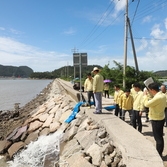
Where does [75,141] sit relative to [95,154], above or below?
below

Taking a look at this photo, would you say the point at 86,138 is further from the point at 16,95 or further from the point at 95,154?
the point at 16,95

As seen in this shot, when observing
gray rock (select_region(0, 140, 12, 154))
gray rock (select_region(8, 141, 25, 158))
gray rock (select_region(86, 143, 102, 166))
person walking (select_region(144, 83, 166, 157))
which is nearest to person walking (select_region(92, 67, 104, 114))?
gray rock (select_region(86, 143, 102, 166))

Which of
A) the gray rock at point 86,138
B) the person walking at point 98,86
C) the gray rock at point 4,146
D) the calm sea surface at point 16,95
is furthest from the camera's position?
the calm sea surface at point 16,95

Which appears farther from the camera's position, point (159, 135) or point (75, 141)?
point (75, 141)

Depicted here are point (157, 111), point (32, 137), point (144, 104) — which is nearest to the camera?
point (157, 111)

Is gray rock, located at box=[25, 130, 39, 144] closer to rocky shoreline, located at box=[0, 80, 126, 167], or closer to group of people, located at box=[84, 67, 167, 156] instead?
rocky shoreline, located at box=[0, 80, 126, 167]

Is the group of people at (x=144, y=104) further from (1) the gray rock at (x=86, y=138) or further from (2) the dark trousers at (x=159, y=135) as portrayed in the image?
(1) the gray rock at (x=86, y=138)

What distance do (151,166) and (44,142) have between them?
18.3 feet

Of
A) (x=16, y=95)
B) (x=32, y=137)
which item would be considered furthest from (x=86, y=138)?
(x=16, y=95)

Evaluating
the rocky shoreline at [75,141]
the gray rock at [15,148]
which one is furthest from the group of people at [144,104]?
the gray rock at [15,148]

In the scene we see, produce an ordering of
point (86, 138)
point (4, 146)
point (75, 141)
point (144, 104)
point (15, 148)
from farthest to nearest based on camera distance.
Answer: point (4, 146)
point (15, 148)
point (75, 141)
point (86, 138)
point (144, 104)

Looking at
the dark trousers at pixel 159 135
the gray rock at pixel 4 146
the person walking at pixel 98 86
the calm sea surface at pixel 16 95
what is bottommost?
the calm sea surface at pixel 16 95

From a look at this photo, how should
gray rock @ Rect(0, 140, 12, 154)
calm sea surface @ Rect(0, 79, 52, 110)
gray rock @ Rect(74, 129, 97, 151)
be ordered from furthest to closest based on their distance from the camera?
calm sea surface @ Rect(0, 79, 52, 110), gray rock @ Rect(0, 140, 12, 154), gray rock @ Rect(74, 129, 97, 151)

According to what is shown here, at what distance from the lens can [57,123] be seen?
9555 mm
